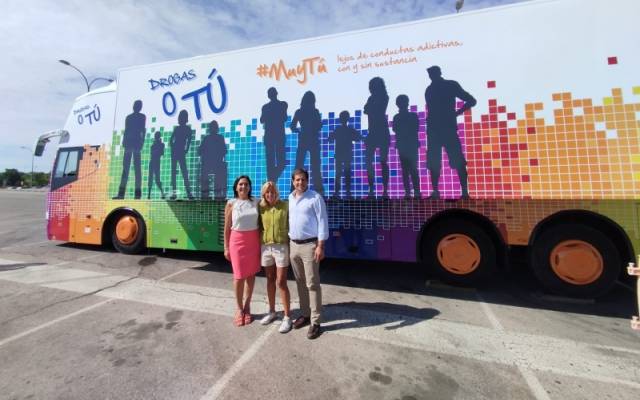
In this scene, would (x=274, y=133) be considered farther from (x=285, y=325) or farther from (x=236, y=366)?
(x=236, y=366)

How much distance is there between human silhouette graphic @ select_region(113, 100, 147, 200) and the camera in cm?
589

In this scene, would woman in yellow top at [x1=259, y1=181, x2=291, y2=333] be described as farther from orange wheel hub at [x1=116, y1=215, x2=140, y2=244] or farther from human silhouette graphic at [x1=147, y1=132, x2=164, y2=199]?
orange wheel hub at [x1=116, y1=215, x2=140, y2=244]

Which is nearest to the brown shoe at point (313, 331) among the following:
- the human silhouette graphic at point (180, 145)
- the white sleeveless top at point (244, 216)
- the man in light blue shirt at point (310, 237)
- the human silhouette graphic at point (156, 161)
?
the man in light blue shirt at point (310, 237)

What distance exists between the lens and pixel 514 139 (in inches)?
159

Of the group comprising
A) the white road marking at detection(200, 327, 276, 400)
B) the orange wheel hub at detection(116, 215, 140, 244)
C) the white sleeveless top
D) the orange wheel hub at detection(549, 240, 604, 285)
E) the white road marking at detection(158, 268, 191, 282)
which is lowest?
the white road marking at detection(200, 327, 276, 400)

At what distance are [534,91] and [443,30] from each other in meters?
1.53

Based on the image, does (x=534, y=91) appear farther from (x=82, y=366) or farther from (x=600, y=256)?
(x=82, y=366)

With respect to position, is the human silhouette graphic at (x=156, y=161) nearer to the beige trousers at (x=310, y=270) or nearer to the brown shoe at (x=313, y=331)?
the beige trousers at (x=310, y=270)

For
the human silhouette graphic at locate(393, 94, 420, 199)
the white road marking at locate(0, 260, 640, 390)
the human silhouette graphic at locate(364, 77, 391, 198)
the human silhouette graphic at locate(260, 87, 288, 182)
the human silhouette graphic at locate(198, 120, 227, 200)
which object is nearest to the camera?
the white road marking at locate(0, 260, 640, 390)

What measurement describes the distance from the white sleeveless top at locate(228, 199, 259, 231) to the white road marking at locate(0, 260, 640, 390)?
1.26 meters

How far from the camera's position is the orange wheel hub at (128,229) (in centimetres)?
629

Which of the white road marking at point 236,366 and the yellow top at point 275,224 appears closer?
the white road marking at point 236,366

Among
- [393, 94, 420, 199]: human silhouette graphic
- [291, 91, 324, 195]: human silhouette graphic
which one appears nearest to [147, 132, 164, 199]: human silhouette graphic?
[291, 91, 324, 195]: human silhouette graphic

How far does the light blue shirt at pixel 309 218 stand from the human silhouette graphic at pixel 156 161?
11.7 ft
